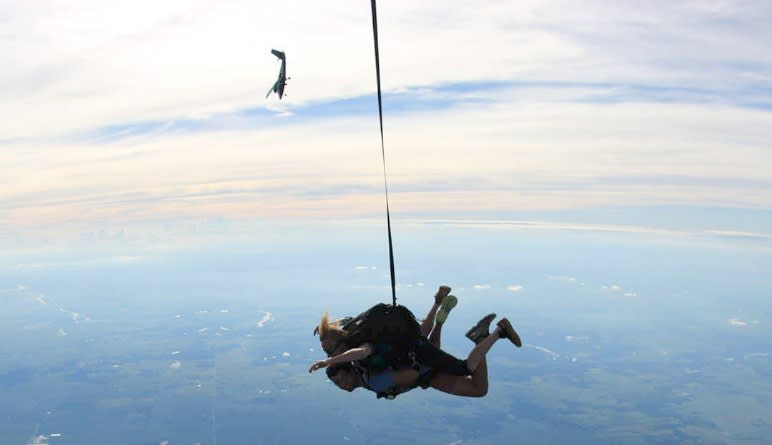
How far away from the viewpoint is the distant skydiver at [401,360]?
744cm

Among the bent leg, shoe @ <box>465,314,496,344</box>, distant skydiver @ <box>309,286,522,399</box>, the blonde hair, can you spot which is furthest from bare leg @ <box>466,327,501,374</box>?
the blonde hair

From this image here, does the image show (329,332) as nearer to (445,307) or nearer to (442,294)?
(445,307)

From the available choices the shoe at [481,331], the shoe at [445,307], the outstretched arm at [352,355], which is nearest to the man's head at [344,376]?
the outstretched arm at [352,355]

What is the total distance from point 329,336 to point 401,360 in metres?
1.04

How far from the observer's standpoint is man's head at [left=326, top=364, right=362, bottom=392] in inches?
297

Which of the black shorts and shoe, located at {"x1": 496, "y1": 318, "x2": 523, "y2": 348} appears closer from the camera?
shoe, located at {"x1": 496, "y1": 318, "x2": 523, "y2": 348}

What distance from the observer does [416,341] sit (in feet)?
24.8

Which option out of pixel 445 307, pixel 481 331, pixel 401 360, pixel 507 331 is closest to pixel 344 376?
pixel 401 360

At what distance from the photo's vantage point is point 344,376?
757 cm

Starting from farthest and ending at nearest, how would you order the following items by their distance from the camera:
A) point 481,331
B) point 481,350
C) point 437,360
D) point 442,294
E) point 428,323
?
point 428,323 → point 442,294 → point 481,331 → point 437,360 → point 481,350

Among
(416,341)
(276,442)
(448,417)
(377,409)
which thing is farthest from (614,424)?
(416,341)

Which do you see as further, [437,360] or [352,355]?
[437,360]

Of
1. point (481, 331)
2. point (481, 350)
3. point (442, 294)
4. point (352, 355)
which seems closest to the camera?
point (352, 355)

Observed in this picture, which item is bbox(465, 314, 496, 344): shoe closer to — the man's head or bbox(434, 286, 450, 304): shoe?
bbox(434, 286, 450, 304): shoe
